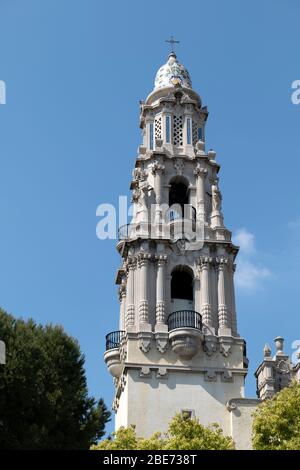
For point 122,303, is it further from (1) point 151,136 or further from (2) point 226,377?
(1) point 151,136

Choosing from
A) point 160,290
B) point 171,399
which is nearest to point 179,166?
point 160,290

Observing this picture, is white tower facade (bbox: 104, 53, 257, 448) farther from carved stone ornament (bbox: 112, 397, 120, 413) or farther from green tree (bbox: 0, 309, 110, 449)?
green tree (bbox: 0, 309, 110, 449)

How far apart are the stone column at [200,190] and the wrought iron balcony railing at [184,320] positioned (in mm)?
6277

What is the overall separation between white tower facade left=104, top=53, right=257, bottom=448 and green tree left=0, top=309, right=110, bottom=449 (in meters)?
10.1

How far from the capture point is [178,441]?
38.4m

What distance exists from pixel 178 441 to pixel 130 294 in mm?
16101

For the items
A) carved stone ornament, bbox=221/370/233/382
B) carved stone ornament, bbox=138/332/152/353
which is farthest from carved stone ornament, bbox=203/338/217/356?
carved stone ornament, bbox=138/332/152/353

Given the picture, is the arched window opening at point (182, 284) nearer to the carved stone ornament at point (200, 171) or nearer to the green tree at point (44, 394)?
the carved stone ornament at point (200, 171)

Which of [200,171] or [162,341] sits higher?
[200,171]

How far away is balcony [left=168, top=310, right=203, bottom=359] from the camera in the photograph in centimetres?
5059
